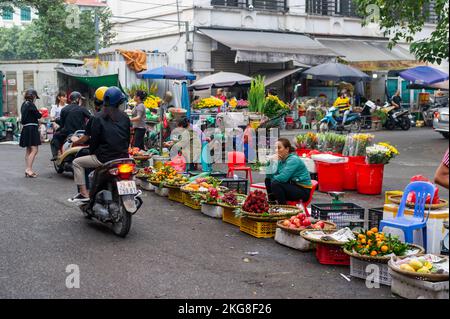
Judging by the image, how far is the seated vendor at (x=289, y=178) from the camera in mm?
8633

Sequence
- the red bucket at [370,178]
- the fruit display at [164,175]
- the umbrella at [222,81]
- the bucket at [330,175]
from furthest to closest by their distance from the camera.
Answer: the umbrella at [222,81] → the bucket at [330,175] → the red bucket at [370,178] → the fruit display at [164,175]

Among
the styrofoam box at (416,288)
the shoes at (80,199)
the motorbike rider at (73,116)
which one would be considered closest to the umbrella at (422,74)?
the motorbike rider at (73,116)

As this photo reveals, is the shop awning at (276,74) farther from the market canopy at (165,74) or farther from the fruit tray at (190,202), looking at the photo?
the fruit tray at (190,202)

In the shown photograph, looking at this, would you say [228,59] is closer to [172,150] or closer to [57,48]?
[57,48]

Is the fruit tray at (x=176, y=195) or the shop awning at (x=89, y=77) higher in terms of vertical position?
the shop awning at (x=89, y=77)

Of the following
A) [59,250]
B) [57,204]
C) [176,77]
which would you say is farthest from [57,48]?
[59,250]

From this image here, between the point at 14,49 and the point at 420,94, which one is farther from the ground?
the point at 14,49

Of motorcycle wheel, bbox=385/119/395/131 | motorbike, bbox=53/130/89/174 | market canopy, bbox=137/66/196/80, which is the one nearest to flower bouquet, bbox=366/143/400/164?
motorbike, bbox=53/130/89/174

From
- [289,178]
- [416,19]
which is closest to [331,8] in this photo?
[416,19]

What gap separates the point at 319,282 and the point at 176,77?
16305mm

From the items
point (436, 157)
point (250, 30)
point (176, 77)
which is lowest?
point (436, 157)

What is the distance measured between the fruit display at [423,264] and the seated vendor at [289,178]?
2999 mm

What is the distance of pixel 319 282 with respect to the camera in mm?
6117

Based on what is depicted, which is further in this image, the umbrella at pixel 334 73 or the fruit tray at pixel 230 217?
the umbrella at pixel 334 73
